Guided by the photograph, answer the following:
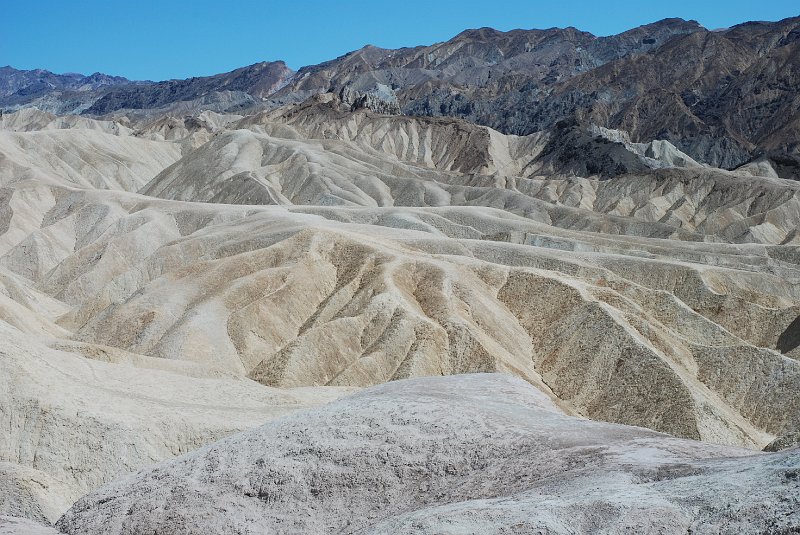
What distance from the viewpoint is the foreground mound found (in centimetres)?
1265

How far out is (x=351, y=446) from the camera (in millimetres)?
18062

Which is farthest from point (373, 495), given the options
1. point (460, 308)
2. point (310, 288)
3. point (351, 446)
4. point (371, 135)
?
point (371, 135)

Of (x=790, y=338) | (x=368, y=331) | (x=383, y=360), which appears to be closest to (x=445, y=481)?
(x=383, y=360)

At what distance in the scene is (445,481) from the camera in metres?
16.8

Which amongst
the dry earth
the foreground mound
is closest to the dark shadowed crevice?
the dry earth

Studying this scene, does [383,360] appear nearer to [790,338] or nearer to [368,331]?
[368,331]

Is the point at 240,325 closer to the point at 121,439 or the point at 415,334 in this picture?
the point at 415,334

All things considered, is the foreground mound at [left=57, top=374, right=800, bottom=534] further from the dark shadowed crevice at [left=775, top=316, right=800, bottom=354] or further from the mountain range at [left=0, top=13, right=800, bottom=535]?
the dark shadowed crevice at [left=775, top=316, right=800, bottom=354]

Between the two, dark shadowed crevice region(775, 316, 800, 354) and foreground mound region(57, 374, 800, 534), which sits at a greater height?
dark shadowed crevice region(775, 316, 800, 354)

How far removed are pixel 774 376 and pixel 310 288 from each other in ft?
93.8

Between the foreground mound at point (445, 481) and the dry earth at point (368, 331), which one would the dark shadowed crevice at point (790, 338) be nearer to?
the dry earth at point (368, 331)

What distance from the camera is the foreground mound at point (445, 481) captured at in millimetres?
12648

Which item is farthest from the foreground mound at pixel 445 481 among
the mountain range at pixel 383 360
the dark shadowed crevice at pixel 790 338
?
the dark shadowed crevice at pixel 790 338

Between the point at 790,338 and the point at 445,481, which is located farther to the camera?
the point at 790,338
